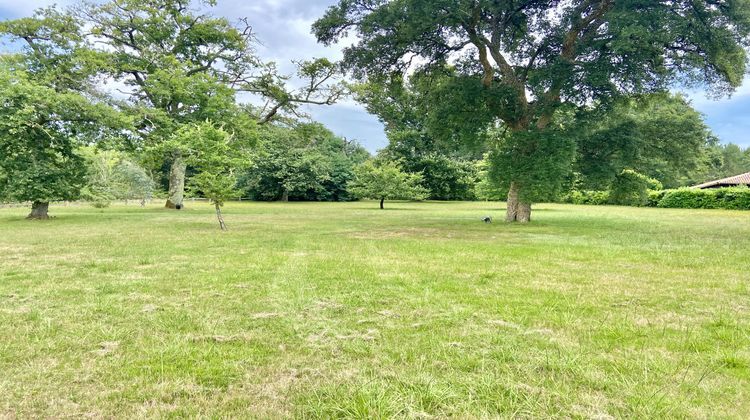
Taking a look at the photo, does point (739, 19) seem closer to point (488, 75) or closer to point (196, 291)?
point (488, 75)

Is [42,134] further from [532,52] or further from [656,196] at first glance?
[656,196]

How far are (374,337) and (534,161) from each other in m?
11.3

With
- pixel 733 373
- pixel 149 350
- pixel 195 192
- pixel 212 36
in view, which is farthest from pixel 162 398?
pixel 212 36

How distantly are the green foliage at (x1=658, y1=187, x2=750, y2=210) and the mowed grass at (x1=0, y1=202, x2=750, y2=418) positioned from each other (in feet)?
88.9

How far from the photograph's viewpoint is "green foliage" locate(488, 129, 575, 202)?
12.8 meters

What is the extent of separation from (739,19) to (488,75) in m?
6.71

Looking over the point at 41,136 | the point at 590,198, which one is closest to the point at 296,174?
the point at 41,136

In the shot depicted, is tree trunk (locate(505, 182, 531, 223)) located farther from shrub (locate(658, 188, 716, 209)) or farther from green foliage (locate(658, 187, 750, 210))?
shrub (locate(658, 188, 716, 209))

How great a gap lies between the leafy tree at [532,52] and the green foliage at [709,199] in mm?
19643

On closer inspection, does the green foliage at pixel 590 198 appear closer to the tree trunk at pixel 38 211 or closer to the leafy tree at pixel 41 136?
the leafy tree at pixel 41 136

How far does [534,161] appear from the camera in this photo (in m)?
13.2

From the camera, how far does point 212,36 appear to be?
900 inches

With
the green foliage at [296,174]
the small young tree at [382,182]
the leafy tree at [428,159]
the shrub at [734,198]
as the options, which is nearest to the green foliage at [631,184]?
the small young tree at [382,182]

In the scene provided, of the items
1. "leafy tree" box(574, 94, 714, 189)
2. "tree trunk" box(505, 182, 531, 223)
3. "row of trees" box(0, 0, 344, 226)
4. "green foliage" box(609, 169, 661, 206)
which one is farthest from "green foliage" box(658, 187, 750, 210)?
"row of trees" box(0, 0, 344, 226)
